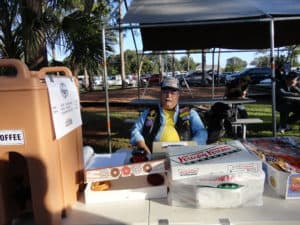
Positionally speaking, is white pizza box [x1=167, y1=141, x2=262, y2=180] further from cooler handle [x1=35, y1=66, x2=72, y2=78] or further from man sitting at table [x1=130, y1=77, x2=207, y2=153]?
man sitting at table [x1=130, y1=77, x2=207, y2=153]

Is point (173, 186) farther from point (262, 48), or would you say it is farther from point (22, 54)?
point (262, 48)

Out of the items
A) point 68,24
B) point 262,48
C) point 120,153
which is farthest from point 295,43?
point 120,153

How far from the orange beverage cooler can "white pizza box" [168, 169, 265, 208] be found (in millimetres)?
438

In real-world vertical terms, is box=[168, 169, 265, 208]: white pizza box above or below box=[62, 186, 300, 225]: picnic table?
above

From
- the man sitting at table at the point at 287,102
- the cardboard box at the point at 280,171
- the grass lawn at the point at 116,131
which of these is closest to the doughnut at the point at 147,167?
the cardboard box at the point at 280,171

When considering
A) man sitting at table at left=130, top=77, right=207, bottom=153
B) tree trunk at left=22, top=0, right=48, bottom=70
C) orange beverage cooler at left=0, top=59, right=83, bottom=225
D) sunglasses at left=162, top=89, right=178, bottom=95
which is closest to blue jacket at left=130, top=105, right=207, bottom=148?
man sitting at table at left=130, top=77, right=207, bottom=153

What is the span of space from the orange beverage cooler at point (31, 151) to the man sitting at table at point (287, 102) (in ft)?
21.1

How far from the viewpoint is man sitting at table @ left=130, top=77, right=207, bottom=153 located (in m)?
2.84

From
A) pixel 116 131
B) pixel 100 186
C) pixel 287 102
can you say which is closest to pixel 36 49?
pixel 116 131

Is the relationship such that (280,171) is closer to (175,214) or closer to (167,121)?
(175,214)

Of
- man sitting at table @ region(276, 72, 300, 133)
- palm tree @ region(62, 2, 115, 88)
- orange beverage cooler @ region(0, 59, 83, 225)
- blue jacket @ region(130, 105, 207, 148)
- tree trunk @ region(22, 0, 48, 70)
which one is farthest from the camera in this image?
man sitting at table @ region(276, 72, 300, 133)

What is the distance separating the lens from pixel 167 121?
2973 mm

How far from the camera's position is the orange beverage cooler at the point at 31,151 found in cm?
118

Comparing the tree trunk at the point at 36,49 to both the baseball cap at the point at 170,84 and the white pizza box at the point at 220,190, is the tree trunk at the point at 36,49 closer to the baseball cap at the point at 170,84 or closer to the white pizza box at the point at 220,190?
the baseball cap at the point at 170,84
